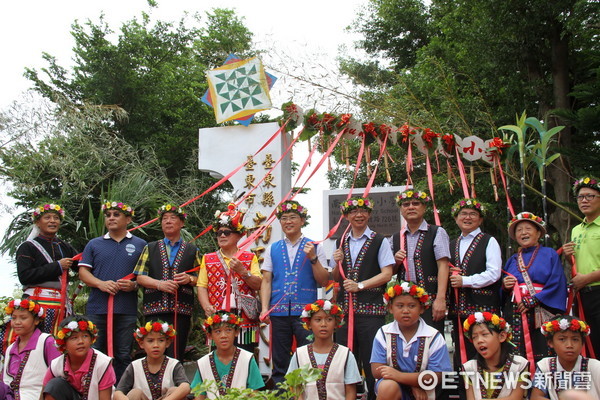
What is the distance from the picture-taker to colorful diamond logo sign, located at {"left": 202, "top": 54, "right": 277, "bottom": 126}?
6762mm

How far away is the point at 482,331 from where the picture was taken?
12.0 feet

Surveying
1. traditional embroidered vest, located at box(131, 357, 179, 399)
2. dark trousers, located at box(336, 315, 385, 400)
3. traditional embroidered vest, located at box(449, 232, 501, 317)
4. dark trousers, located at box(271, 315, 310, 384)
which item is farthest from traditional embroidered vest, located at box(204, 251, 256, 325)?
traditional embroidered vest, located at box(449, 232, 501, 317)

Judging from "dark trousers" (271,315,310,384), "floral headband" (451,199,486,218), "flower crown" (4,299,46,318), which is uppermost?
"floral headband" (451,199,486,218)

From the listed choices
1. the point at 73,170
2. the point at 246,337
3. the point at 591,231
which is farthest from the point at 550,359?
the point at 73,170

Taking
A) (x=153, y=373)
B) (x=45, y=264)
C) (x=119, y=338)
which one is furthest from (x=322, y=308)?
(x=45, y=264)

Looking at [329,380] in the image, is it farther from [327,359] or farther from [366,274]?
[366,274]

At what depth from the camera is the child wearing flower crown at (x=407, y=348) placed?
3754 millimetres

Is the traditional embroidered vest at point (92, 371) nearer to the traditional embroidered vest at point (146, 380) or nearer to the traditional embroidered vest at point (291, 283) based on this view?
the traditional embroidered vest at point (146, 380)

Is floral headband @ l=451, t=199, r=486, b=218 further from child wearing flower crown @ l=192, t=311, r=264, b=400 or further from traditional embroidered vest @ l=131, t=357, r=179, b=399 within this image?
traditional embroidered vest @ l=131, t=357, r=179, b=399

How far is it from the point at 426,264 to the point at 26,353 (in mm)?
3020

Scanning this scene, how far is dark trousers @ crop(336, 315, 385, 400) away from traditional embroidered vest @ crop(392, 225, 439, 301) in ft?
1.38

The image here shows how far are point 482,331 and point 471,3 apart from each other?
7728mm

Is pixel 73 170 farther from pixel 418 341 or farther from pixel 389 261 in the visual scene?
pixel 418 341

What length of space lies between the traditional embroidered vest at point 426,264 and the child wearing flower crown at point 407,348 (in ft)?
1.67
